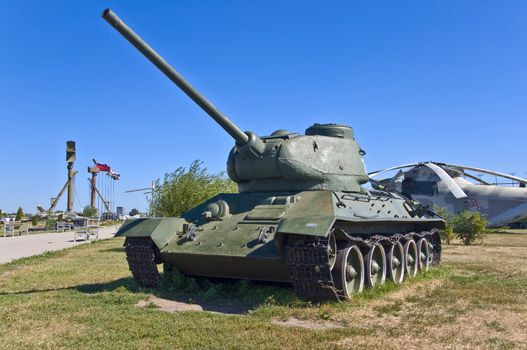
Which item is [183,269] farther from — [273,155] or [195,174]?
[195,174]

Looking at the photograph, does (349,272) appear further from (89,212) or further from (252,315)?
(89,212)

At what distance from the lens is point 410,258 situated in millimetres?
11883

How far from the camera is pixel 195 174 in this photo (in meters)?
21.1

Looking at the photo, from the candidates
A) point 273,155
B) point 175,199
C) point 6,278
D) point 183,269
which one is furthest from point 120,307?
point 175,199

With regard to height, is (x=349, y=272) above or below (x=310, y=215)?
below

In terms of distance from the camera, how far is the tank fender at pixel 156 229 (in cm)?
970

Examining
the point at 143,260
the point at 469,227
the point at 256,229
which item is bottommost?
the point at 143,260

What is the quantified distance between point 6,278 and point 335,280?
26.3ft

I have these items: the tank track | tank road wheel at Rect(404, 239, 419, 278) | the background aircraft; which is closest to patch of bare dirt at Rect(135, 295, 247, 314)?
the tank track

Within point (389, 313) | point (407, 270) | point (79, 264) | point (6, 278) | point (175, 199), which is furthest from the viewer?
point (175, 199)

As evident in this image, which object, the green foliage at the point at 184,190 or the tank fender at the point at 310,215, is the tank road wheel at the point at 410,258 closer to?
the tank fender at the point at 310,215

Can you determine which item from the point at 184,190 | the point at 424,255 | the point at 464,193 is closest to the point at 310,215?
the point at 424,255

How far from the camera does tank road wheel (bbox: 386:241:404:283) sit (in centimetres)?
1059

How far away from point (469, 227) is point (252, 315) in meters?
19.7
